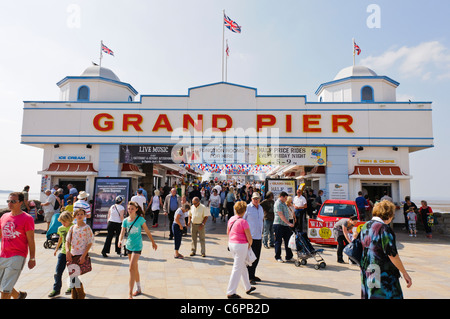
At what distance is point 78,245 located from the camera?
4.88 metres

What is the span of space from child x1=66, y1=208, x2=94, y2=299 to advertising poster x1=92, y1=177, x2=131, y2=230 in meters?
6.56

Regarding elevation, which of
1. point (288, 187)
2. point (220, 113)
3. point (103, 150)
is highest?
point (220, 113)

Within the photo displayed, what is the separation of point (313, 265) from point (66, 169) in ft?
45.2

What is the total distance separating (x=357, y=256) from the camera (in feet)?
12.9

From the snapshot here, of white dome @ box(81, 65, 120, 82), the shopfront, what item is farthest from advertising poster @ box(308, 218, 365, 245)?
white dome @ box(81, 65, 120, 82)

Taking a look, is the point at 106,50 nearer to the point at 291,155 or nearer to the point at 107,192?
the point at 107,192

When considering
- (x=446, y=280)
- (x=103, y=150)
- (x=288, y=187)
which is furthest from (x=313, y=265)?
(x=103, y=150)

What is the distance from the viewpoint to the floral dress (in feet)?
11.4

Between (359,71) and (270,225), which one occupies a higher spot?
(359,71)

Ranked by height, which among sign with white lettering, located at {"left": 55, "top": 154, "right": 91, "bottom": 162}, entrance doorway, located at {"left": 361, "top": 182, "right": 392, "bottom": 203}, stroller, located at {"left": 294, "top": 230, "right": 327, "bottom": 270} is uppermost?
sign with white lettering, located at {"left": 55, "top": 154, "right": 91, "bottom": 162}

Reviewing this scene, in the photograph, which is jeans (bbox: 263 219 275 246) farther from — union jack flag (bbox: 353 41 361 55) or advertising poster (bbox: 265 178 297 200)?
union jack flag (bbox: 353 41 361 55)

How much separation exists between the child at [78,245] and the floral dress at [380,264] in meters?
4.45

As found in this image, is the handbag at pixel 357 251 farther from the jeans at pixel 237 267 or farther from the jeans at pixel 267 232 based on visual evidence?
the jeans at pixel 267 232
